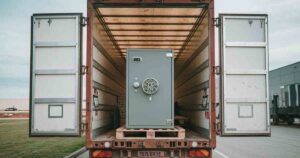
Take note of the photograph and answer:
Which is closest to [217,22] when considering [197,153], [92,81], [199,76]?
[199,76]

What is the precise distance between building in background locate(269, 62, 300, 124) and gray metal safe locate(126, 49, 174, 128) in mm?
22934

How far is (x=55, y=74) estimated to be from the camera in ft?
22.7

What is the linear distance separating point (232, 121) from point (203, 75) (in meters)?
1.43

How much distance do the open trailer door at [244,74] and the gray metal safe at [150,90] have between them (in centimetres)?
111

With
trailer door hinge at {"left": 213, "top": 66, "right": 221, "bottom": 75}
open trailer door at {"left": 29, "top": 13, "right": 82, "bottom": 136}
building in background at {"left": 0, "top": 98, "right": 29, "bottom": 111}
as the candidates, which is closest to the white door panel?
open trailer door at {"left": 29, "top": 13, "right": 82, "bottom": 136}

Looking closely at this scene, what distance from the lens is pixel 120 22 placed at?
9391mm

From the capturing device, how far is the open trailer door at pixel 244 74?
6953mm

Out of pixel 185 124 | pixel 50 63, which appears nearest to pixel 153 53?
pixel 50 63

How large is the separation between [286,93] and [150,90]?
25.5 meters

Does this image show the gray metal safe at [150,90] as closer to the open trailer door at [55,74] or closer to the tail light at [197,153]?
the tail light at [197,153]

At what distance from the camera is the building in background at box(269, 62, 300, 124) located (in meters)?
28.8

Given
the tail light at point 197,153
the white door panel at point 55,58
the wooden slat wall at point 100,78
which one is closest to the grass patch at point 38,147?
the wooden slat wall at point 100,78

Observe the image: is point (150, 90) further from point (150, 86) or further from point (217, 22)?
point (217, 22)

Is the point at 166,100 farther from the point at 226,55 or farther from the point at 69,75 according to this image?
the point at 69,75
